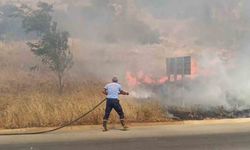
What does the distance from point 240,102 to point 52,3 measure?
2103 cm

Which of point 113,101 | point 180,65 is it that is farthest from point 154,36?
point 113,101

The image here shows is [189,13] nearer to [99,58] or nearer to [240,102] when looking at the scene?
[99,58]

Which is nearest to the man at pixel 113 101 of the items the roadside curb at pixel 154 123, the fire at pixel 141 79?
the roadside curb at pixel 154 123

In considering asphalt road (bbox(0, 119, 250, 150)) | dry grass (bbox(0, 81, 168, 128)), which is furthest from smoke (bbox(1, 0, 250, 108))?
asphalt road (bbox(0, 119, 250, 150))

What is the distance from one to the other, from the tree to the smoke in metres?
1.15

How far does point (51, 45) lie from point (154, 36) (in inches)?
454

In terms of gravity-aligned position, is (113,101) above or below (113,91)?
below

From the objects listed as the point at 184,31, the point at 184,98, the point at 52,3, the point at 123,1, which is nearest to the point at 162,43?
the point at 184,31

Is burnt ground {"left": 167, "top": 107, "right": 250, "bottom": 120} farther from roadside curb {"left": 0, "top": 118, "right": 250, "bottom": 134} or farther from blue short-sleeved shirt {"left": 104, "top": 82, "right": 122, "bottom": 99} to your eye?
blue short-sleeved shirt {"left": 104, "top": 82, "right": 122, "bottom": 99}

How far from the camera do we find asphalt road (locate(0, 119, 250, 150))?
11.5 metres

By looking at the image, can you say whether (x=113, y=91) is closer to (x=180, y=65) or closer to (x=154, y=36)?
(x=180, y=65)

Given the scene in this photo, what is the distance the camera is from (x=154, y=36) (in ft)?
129

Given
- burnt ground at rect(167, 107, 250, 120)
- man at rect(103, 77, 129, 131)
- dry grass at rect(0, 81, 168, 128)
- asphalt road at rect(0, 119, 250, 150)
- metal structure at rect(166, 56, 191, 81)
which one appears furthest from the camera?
metal structure at rect(166, 56, 191, 81)

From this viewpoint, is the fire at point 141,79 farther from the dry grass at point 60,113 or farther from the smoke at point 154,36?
the dry grass at point 60,113
